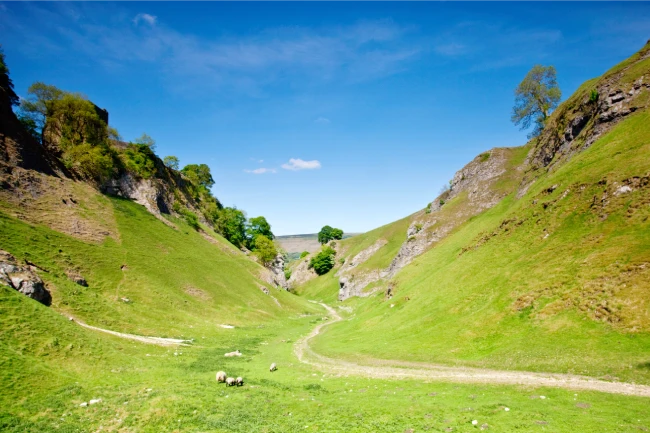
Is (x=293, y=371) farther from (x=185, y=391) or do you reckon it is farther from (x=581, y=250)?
(x=581, y=250)

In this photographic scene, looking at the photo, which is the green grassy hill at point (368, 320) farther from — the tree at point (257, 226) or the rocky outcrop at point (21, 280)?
the tree at point (257, 226)

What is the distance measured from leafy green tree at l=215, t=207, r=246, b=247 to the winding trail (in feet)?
361

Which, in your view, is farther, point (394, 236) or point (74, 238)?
point (394, 236)

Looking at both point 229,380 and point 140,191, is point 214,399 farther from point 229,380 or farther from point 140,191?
point 140,191

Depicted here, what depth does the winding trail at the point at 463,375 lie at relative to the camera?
21.9 m

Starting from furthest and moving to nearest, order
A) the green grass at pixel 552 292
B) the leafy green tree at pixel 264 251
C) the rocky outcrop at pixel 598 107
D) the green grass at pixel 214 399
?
the leafy green tree at pixel 264 251
the rocky outcrop at pixel 598 107
the green grass at pixel 552 292
the green grass at pixel 214 399

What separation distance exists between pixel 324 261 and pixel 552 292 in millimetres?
152594

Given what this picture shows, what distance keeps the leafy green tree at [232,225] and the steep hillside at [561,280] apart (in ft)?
310

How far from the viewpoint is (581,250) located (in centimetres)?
3850

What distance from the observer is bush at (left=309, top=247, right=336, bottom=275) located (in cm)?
18550

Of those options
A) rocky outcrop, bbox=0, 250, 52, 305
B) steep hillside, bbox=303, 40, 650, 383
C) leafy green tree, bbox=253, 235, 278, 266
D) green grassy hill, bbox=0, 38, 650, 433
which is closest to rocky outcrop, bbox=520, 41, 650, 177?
steep hillside, bbox=303, 40, 650, 383

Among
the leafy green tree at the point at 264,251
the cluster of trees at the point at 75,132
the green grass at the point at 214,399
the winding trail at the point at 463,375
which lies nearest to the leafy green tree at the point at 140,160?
the cluster of trees at the point at 75,132

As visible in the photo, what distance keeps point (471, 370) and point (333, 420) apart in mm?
17435

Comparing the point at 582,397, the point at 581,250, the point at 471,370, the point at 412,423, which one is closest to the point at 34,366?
the point at 412,423
